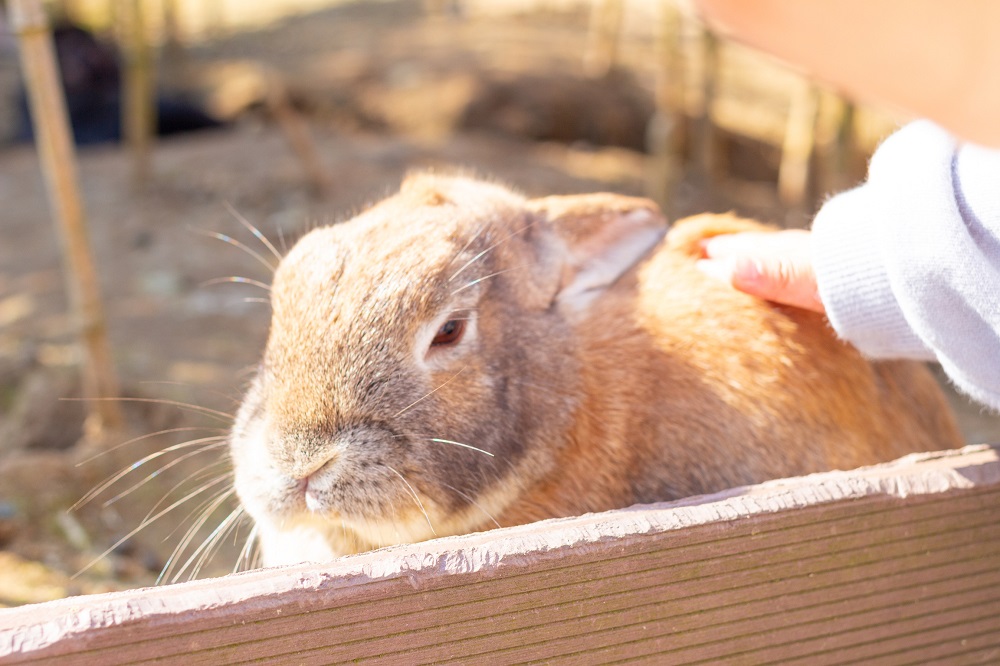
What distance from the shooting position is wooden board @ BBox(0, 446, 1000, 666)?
65.4 inches

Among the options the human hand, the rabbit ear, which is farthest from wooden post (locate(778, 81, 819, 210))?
the human hand

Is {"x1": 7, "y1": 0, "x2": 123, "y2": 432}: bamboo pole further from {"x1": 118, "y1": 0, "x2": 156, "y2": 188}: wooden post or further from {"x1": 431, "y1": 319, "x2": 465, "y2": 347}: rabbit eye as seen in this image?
{"x1": 118, "y1": 0, "x2": 156, "y2": 188}: wooden post

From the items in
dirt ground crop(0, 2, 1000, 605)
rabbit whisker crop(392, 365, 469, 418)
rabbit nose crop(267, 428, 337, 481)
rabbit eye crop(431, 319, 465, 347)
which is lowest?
dirt ground crop(0, 2, 1000, 605)

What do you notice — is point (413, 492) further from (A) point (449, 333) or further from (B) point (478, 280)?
(B) point (478, 280)

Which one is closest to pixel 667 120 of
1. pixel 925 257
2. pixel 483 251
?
pixel 483 251

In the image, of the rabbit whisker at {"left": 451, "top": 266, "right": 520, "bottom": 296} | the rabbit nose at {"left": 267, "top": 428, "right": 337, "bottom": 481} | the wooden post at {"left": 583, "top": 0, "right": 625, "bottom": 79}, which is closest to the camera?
the rabbit nose at {"left": 267, "top": 428, "right": 337, "bottom": 481}

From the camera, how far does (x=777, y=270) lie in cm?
269

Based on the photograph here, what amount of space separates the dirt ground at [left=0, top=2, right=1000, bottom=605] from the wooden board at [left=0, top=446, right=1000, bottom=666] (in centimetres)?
86

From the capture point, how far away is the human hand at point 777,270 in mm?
2668

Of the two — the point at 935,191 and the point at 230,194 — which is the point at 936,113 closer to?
the point at 935,191

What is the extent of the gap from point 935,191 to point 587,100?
8150mm

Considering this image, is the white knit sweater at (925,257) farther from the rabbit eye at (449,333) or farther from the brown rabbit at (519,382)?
the rabbit eye at (449,333)

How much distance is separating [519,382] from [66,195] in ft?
8.27

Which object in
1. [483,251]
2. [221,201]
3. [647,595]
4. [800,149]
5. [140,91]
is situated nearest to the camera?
[647,595]
